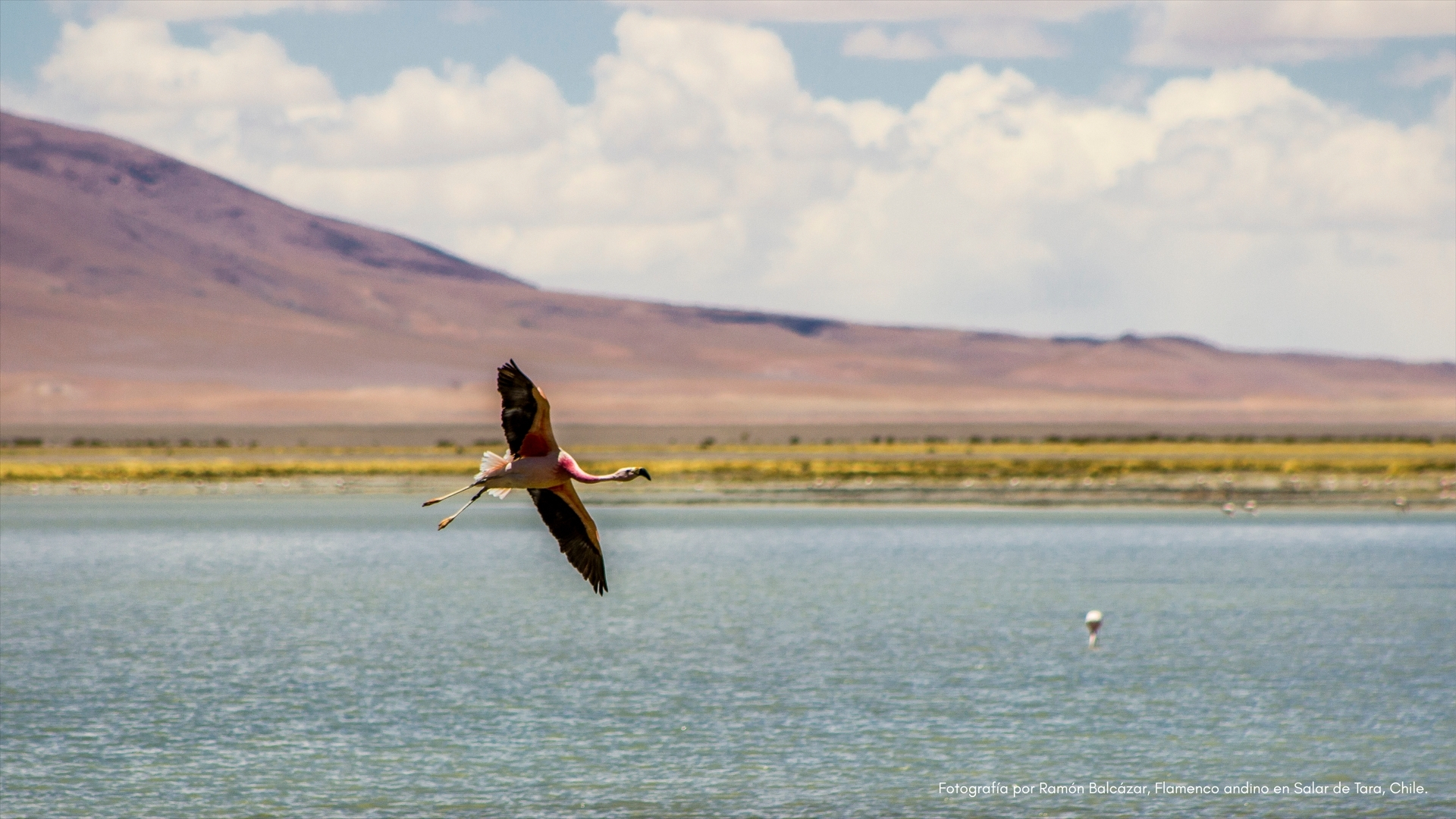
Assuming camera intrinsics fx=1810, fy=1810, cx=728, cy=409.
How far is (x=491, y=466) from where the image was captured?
48.7 ft

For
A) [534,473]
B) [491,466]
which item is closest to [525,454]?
[534,473]

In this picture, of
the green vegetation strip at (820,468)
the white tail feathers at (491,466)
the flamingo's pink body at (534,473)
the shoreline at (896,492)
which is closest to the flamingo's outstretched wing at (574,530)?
the white tail feathers at (491,466)

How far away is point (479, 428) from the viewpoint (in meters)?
177

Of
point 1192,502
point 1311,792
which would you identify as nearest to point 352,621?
point 1311,792

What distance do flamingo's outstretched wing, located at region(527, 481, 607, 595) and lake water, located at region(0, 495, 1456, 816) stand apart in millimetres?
9600

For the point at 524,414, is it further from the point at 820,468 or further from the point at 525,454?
the point at 820,468

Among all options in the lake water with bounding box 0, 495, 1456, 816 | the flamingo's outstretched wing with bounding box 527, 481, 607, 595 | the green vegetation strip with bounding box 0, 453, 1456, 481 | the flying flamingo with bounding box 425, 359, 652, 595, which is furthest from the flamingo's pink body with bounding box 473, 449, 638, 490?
the green vegetation strip with bounding box 0, 453, 1456, 481

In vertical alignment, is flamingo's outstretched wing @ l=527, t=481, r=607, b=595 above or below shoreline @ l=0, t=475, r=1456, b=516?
above

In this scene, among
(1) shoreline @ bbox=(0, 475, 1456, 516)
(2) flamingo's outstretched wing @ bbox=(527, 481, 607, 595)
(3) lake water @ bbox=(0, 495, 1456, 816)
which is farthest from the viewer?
(1) shoreline @ bbox=(0, 475, 1456, 516)

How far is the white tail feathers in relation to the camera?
47.8 feet

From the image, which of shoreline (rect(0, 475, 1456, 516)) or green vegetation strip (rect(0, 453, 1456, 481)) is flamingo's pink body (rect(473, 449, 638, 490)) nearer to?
shoreline (rect(0, 475, 1456, 516))

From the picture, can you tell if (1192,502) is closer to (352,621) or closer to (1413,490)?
(1413,490)

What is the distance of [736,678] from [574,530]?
64.3ft

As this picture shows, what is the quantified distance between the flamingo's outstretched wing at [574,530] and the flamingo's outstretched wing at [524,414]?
1002mm
